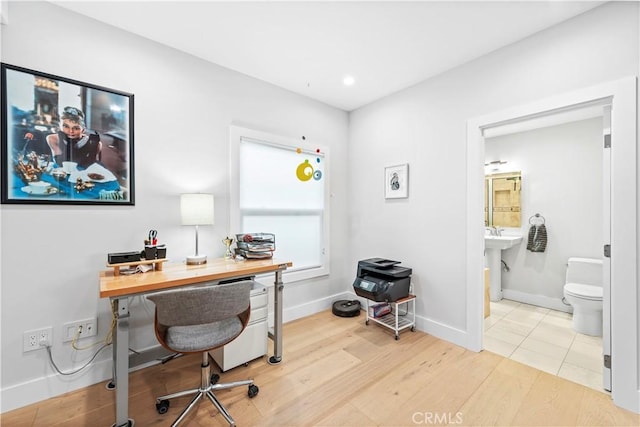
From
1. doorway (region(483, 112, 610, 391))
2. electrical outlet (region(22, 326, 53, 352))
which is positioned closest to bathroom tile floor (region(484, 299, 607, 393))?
doorway (region(483, 112, 610, 391))

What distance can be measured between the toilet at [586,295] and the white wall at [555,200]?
29cm

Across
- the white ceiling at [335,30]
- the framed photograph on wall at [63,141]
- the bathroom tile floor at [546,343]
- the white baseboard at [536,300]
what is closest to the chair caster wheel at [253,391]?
the framed photograph on wall at [63,141]

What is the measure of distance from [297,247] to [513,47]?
8.78ft

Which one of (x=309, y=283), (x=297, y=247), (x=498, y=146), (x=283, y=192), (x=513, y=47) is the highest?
(x=513, y=47)

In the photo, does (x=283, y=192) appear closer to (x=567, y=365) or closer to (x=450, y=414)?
(x=450, y=414)

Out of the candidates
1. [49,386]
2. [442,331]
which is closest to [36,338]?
[49,386]


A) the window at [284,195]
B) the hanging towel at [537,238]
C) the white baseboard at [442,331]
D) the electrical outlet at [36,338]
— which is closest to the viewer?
the electrical outlet at [36,338]

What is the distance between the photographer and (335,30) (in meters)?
2.01

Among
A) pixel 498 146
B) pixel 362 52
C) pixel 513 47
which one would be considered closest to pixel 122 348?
pixel 362 52

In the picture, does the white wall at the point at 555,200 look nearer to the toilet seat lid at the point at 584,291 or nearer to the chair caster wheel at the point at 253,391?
the toilet seat lid at the point at 584,291

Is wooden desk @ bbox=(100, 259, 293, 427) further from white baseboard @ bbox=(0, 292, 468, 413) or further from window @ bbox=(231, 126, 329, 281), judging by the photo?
window @ bbox=(231, 126, 329, 281)

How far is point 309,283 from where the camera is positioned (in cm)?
318

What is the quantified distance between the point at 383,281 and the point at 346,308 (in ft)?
2.52

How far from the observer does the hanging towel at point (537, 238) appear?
3457 mm
